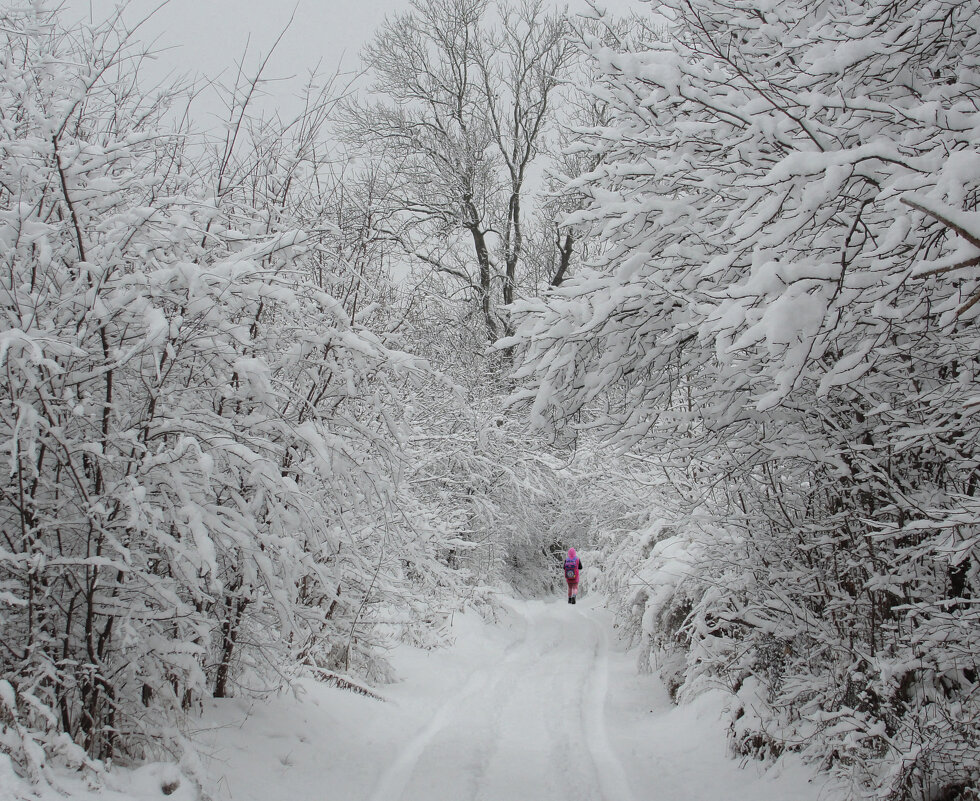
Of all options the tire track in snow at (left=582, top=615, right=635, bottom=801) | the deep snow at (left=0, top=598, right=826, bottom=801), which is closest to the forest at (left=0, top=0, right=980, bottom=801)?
the deep snow at (left=0, top=598, right=826, bottom=801)

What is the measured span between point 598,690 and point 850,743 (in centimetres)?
553

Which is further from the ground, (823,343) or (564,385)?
(823,343)

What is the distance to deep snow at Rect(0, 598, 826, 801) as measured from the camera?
459cm

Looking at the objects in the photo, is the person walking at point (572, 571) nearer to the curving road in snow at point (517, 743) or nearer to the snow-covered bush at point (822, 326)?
the curving road in snow at point (517, 743)

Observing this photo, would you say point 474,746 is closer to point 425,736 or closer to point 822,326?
point 425,736

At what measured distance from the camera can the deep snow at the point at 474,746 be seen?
459 centimetres

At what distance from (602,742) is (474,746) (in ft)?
4.44

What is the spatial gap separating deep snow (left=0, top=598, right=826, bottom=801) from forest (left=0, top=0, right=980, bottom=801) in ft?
1.32

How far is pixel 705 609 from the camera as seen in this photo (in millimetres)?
6125

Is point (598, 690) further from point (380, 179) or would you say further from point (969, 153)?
point (969, 153)

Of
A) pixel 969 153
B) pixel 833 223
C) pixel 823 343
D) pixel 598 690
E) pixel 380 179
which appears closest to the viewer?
pixel 969 153

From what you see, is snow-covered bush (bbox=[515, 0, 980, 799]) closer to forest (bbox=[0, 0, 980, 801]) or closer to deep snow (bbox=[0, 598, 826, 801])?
forest (bbox=[0, 0, 980, 801])

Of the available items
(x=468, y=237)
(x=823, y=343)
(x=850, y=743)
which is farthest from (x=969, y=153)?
(x=468, y=237)

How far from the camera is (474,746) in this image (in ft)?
19.9
